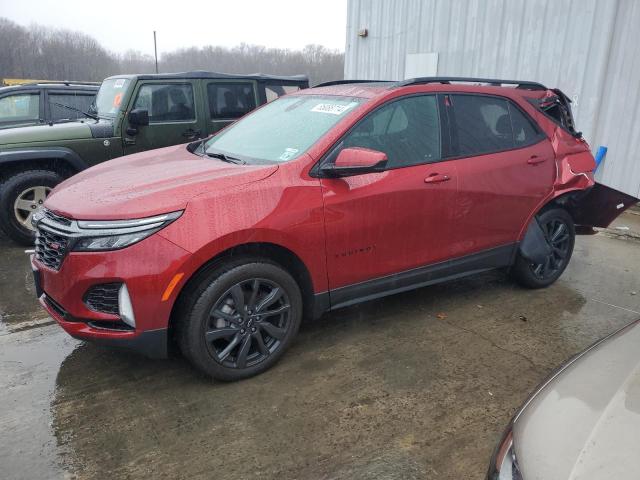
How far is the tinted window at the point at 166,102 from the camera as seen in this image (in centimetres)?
601

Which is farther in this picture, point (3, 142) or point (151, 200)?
point (3, 142)

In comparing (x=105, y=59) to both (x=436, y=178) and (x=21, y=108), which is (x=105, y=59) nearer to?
(x=21, y=108)

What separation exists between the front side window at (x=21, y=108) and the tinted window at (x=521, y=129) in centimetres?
714

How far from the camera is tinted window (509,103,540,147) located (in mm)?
4028

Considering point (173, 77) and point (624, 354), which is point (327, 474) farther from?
point (173, 77)

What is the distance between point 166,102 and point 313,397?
453 cm

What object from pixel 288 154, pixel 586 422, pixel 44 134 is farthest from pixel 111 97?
pixel 586 422

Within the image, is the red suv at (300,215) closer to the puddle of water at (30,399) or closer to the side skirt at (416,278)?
the side skirt at (416,278)

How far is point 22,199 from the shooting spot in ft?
17.7

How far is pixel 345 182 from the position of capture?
3096mm

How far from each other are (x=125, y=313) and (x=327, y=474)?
1.28m

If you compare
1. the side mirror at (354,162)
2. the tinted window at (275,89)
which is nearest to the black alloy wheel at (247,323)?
the side mirror at (354,162)

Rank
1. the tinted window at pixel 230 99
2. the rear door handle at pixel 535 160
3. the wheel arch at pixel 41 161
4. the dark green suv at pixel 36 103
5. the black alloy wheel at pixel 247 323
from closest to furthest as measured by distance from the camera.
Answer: the black alloy wheel at pixel 247 323
the rear door handle at pixel 535 160
the wheel arch at pixel 41 161
the tinted window at pixel 230 99
the dark green suv at pixel 36 103

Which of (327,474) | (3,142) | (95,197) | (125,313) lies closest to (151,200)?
(95,197)
